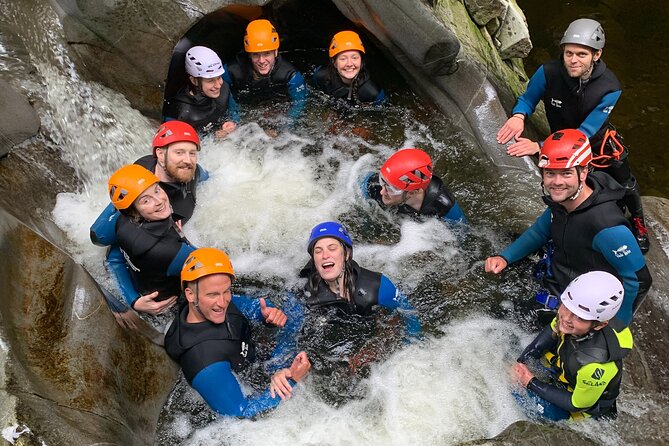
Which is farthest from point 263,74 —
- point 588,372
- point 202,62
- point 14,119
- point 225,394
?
point 588,372

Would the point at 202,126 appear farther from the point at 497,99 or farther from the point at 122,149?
the point at 497,99

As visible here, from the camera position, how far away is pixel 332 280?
17.1 feet

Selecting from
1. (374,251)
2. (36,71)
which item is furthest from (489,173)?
(36,71)

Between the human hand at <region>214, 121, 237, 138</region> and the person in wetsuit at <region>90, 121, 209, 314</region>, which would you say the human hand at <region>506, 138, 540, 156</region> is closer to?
the person in wetsuit at <region>90, 121, 209, 314</region>

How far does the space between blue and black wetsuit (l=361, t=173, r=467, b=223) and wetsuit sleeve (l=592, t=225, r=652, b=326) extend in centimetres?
180

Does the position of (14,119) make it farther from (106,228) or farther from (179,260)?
(179,260)

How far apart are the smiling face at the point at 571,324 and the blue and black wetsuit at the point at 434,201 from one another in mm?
2143

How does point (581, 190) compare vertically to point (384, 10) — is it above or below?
below

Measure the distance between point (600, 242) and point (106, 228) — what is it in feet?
12.9

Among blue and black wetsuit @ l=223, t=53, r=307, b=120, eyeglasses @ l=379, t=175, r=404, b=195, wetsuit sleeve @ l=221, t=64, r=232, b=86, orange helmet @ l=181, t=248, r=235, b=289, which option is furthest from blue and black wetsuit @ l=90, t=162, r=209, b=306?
blue and black wetsuit @ l=223, t=53, r=307, b=120

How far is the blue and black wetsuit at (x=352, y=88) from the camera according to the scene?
307 inches

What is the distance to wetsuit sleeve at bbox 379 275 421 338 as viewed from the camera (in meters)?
5.32

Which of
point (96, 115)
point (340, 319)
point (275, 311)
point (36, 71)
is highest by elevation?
point (36, 71)

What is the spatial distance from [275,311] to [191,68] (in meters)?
3.22
